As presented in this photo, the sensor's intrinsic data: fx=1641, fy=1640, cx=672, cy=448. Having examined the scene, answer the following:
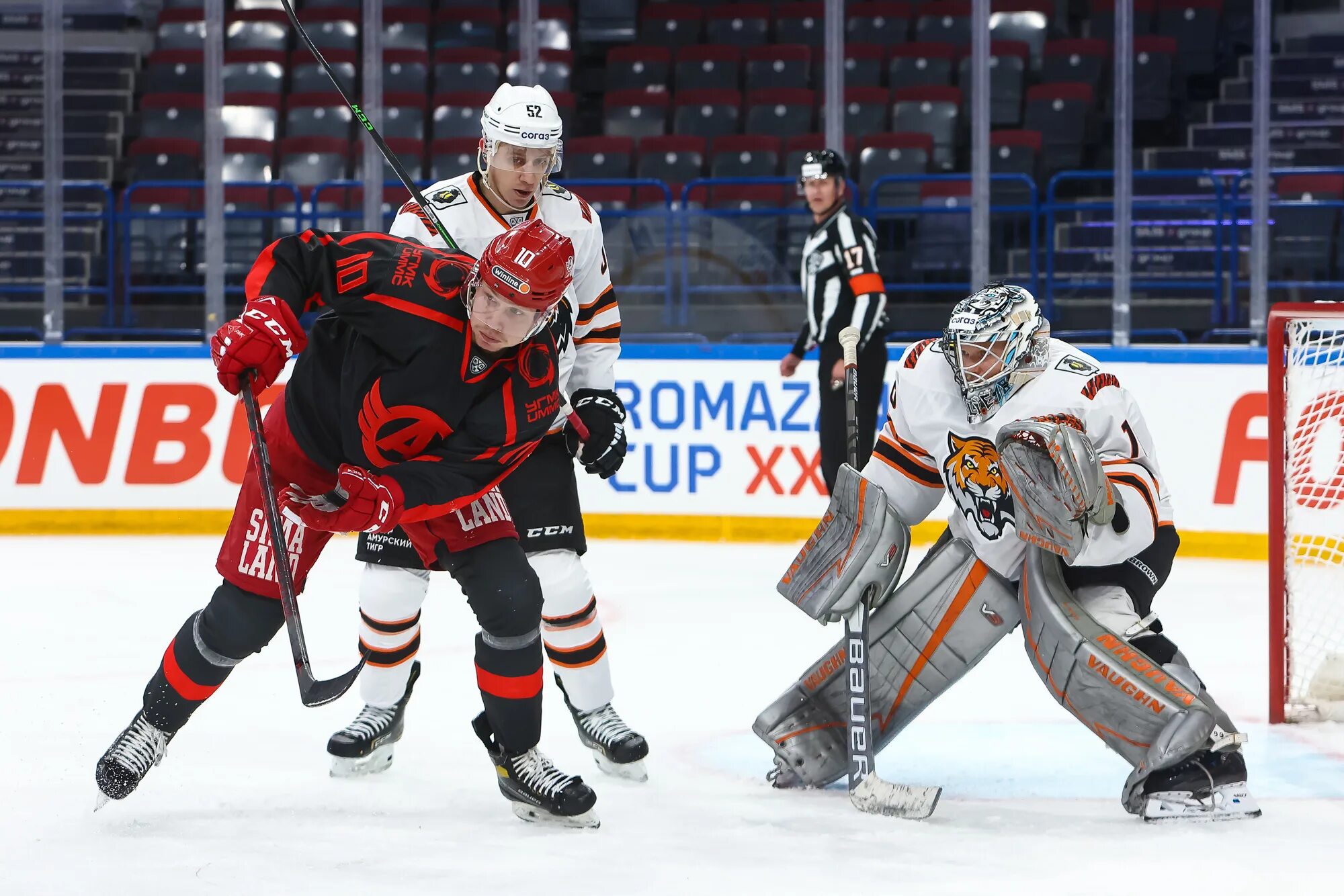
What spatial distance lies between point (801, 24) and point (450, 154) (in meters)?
1.60

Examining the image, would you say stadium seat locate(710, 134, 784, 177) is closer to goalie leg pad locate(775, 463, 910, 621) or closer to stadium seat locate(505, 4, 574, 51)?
stadium seat locate(505, 4, 574, 51)

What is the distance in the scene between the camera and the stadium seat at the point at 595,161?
680cm

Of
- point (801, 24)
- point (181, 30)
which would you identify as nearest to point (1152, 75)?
point (801, 24)

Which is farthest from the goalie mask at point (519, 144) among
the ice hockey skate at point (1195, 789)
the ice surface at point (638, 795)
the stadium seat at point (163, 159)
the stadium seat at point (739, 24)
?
the stadium seat at point (739, 24)

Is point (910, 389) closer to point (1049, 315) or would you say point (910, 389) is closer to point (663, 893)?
point (663, 893)

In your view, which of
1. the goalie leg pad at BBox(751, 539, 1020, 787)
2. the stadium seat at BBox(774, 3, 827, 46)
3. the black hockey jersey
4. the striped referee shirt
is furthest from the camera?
the stadium seat at BBox(774, 3, 827, 46)

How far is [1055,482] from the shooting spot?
263cm

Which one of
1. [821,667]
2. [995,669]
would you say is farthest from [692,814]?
[995,669]

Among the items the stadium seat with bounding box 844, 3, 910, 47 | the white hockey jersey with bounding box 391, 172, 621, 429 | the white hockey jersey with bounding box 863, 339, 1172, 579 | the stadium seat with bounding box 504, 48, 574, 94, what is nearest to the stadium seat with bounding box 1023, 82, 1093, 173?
the stadium seat with bounding box 844, 3, 910, 47

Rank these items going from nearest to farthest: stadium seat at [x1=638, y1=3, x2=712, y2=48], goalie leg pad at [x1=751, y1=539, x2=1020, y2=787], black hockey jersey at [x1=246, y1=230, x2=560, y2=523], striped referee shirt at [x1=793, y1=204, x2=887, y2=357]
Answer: black hockey jersey at [x1=246, y1=230, x2=560, y2=523] → goalie leg pad at [x1=751, y1=539, x2=1020, y2=787] → striped referee shirt at [x1=793, y1=204, x2=887, y2=357] → stadium seat at [x1=638, y1=3, x2=712, y2=48]

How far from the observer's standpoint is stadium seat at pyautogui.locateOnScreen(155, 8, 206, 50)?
Answer: 6.80m

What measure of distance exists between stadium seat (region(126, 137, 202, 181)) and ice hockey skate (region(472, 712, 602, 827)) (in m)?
4.65

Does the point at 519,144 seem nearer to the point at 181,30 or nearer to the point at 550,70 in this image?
the point at 550,70

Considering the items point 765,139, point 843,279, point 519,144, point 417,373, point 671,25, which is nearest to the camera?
point 417,373
